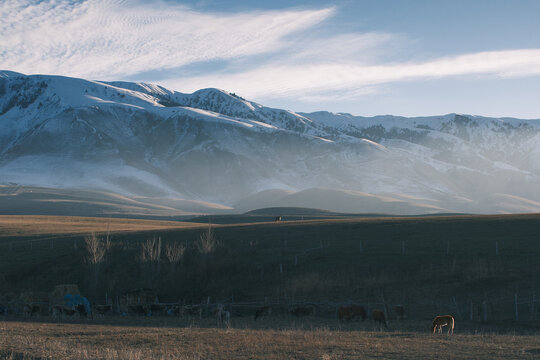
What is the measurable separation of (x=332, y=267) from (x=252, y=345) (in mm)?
29528

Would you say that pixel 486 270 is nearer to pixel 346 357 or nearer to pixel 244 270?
pixel 244 270

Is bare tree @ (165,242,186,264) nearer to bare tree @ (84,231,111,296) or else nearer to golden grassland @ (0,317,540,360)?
bare tree @ (84,231,111,296)

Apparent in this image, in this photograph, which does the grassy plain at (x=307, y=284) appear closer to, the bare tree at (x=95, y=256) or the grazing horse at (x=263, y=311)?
the bare tree at (x=95, y=256)

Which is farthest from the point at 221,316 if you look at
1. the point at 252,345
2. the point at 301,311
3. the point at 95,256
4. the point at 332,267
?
the point at 95,256

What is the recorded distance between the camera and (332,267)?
52531mm

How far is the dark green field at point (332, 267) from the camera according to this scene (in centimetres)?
4331

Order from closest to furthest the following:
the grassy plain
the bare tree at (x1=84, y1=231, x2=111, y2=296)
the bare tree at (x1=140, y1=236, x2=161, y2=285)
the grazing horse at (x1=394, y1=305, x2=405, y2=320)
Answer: the grassy plain, the grazing horse at (x1=394, y1=305, x2=405, y2=320), the bare tree at (x1=84, y1=231, x2=111, y2=296), the bare tree at (x1=140, y1=236, x2=161, y2=285)

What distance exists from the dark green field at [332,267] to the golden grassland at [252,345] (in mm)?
13817

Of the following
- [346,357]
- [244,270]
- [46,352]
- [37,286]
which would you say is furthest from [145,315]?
[346,357]

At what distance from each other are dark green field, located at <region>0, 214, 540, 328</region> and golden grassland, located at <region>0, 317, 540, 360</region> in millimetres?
13817

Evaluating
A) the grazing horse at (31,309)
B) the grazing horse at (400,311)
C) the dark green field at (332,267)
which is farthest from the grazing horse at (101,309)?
the grazing horse at (400,311)

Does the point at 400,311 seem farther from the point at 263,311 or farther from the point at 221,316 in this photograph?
the point at 221,316

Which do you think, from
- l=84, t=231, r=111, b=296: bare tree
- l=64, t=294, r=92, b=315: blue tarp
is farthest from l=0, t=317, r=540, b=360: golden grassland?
l=84, t=231, r=111, b=296: bare tree

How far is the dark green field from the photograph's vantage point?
142ft
